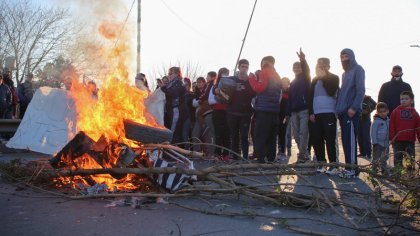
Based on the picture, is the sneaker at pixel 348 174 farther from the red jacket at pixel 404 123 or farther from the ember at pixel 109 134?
the ember at pixel 109 134

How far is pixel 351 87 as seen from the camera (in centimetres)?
771

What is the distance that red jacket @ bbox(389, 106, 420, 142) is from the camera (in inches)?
331

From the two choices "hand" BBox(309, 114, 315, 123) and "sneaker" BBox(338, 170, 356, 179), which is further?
"hand" BBox(309, 114, 315, 123)

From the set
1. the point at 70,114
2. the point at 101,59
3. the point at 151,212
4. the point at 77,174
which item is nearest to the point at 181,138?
the point at 70,114

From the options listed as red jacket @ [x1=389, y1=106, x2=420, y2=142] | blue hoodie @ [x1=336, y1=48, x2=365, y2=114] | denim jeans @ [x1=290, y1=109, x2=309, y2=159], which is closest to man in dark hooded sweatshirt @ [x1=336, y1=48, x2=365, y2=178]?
blue hoodie @ [x1=336, y1=48, x2=365, y2=114]

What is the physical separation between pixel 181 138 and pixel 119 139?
483 centimetres

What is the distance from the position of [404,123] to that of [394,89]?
→ 2161 mm

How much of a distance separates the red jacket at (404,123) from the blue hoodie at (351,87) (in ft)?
4.65

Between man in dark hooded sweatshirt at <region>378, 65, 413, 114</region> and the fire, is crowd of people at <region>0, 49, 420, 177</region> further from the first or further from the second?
the fire

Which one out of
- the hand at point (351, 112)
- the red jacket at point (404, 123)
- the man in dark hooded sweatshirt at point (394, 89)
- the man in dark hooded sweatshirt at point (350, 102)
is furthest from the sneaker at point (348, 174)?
the man in dark hooded sweatshirt at point (394, 89)

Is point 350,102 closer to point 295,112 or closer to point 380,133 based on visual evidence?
point 295,112

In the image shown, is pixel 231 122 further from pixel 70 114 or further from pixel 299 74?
pixel 70 114

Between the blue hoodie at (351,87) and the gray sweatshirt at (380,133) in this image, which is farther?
the gray sweatshirt at (380,133)

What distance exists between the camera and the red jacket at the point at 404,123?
841cm
